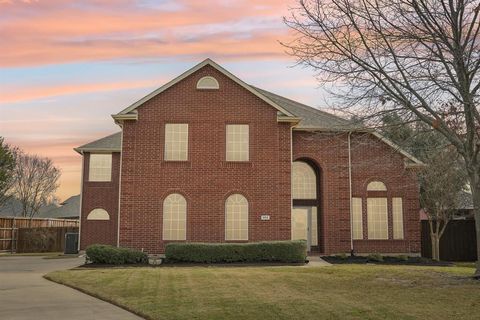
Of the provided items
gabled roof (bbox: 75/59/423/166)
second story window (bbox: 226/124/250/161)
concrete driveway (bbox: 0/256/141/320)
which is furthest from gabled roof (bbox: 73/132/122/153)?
concrete driveway (bbox: 0/256/141/320)

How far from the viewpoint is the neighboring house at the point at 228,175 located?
83.5 feet

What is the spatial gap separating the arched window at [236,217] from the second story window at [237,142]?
190cm

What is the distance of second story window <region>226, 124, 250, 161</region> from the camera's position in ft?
85.5

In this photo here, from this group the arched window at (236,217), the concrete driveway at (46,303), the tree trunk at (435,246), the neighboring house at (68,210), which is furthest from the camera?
the neighboring house at (68,210)

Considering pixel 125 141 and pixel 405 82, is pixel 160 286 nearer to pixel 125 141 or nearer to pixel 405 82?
pixel 405 82

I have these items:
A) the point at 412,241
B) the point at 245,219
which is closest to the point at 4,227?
the point at 245,219

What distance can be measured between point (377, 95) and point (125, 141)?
46.2 feet

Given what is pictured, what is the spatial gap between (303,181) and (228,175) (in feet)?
15.7

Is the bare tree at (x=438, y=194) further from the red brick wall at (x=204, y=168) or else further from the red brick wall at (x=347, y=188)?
the red brick wall at (x=204, y=168)

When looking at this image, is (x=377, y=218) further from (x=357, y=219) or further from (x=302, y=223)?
(x=302, y=223)

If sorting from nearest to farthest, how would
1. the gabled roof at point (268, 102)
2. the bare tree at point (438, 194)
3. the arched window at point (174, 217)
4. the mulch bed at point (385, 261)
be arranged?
the mulch bed at point (385, 261), the arched window at point (174, 217), the gabled roof at point (268, 102), the bare tree at point (438, 194)

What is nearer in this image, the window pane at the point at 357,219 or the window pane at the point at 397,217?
the window pane at the point at 357,219

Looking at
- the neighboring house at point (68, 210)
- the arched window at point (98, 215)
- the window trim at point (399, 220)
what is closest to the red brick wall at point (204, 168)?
the window trim at point (399, 220)

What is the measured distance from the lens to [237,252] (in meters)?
22.7
